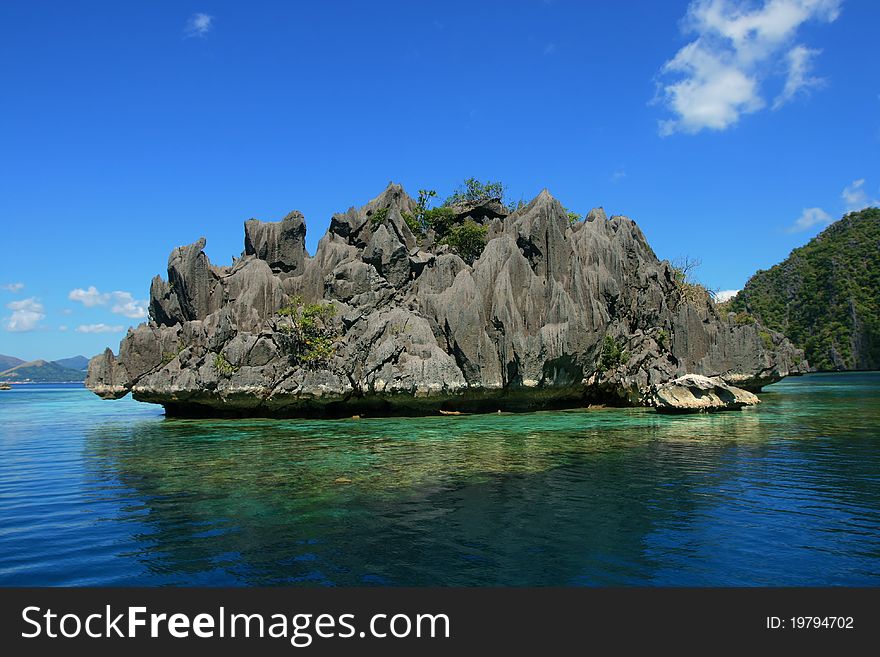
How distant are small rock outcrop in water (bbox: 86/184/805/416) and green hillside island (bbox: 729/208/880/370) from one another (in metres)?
105

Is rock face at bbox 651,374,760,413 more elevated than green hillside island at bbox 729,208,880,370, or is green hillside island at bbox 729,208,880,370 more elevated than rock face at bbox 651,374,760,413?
green hillside island at bbox 729,208,880,370

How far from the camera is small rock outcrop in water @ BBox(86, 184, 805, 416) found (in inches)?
1644

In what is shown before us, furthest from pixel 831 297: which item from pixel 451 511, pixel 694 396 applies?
pixel 451 511

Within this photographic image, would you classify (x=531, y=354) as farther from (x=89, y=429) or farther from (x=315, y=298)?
(x=89, y=429)

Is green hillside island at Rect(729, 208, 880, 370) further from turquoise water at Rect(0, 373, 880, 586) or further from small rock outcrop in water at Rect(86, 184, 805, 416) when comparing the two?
turquoise water at Rect(0, 373, 880, 586)

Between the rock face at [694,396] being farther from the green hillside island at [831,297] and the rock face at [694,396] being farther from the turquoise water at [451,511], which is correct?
the green hillside island at [831,297]

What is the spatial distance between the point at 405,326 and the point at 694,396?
22575mm

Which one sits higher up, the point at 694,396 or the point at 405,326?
the point at 405,326

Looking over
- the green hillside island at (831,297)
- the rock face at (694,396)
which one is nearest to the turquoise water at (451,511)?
the rock face at (694,396)

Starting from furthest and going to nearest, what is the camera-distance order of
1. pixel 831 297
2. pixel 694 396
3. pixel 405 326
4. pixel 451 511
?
pixel 831 297
pixel 405 326
pixel 694 396
pixel 451 511

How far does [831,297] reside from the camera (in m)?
144

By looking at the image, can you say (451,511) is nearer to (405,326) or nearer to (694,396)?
(405,326)

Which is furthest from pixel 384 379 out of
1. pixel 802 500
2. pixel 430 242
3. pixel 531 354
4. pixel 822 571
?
pixel 822 571

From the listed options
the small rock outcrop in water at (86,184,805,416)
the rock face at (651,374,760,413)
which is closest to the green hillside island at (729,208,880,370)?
the small rock outcrop in water at (86,184,805,416)
